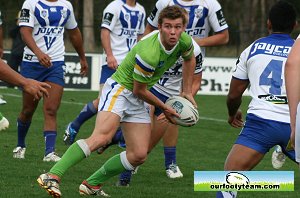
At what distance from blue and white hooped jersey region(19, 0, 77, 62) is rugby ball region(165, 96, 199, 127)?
2.78 m

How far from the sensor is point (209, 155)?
1219 cm

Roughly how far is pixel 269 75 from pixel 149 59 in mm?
1182

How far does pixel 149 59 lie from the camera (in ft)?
26.5

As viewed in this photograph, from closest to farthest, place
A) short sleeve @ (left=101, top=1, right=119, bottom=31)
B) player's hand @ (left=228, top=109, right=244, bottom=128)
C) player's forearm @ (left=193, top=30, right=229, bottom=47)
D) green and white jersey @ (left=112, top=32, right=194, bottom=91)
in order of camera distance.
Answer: player's hand @ (left=228, top=109, right=244, bottom=128), green and white jersey @ (left=112, top=32, right=194, bottom=91), player's forearm @ (left=193, top=30, right=229, bottom=47), short sleeve @ (left=101, top=1, right=119, bottom=31)

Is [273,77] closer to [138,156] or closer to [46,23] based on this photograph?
[138,156]

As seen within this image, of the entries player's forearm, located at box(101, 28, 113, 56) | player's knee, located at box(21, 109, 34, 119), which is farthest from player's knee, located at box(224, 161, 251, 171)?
player's forearm, located at box(101, 28, 113, 56)

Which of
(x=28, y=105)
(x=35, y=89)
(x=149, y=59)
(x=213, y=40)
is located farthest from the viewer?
(x=28, y=105)

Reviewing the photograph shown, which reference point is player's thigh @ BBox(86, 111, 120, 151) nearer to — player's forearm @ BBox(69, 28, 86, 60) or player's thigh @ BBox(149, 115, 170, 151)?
player's thigh @ BBox(149, 115, 170, 151)

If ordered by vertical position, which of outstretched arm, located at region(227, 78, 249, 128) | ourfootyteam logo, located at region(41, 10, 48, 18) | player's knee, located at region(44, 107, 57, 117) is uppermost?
outstretched arm, located at region(227, 78, 249, 128)

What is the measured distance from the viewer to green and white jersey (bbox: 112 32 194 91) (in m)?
8.09

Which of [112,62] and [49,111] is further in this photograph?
[112,62]

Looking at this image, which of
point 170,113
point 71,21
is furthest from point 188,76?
point 71,21

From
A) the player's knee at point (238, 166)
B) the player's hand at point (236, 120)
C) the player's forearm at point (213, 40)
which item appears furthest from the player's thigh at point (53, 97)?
the player's knee at point (238, 166)

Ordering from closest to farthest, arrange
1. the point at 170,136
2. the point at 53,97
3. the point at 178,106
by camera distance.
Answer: the point at 178,106 < the point at 170,136 < the point at 53,97
